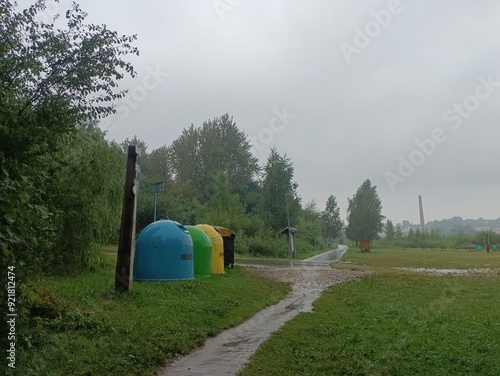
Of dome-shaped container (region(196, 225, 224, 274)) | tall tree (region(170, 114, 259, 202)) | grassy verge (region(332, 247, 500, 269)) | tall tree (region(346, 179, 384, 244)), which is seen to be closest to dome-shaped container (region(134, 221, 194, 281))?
dome-shaped container (region(196, 225, 224, 274))

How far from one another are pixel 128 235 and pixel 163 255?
3875 millimetres

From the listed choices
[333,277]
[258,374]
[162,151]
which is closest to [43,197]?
[258,374]

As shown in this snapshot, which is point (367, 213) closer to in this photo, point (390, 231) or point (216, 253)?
point (390, 231)

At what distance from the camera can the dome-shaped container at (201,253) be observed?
18984 mm

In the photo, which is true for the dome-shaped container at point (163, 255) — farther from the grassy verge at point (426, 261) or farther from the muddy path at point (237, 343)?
the grassy verge at point (426, 261)

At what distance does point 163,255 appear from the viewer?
52.9ft

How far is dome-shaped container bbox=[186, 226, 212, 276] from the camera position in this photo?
747 inches

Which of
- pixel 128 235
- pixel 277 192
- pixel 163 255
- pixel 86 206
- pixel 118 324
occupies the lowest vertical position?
pixel 118 324

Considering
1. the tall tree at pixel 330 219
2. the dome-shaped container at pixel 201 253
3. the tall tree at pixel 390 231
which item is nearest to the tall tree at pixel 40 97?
the dome-shaped container at pixel 201 253

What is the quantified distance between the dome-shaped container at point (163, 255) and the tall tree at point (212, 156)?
2025 inches

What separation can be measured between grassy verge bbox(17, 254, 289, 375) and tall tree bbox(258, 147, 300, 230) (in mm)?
35171

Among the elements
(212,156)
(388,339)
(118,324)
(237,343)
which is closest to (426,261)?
(388,339)

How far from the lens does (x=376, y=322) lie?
10289 mm

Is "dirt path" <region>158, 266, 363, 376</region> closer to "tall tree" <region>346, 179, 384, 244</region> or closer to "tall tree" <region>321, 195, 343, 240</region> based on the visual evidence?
"tall tree" <region>346, 179, 384, 244</region>
